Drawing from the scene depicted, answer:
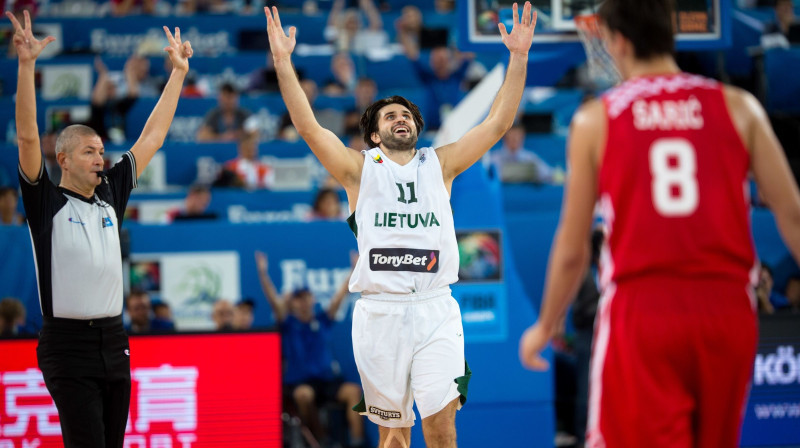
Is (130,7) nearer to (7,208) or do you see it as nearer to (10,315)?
(7,208)

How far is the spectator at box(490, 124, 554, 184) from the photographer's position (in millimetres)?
11531

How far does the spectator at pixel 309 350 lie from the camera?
915cm

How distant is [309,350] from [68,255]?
4502 millimetres

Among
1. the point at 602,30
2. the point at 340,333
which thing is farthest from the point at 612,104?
the point at 340,333

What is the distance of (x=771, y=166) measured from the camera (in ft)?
10.6

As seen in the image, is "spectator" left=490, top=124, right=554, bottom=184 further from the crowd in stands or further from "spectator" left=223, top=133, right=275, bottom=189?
"spectator" left=223, top=133, right=275, bottom=189

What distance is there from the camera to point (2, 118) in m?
13.1

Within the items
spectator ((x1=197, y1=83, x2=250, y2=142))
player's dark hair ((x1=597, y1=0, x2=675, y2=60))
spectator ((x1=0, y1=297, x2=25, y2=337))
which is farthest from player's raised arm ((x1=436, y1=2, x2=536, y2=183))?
spectator ((x1=197, y1=83, x2=250, y2=142))

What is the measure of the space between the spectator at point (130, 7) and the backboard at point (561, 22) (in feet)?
31.6

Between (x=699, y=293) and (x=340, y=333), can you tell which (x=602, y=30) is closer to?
(x=699, y=293)

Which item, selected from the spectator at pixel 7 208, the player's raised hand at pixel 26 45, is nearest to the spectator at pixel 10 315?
the spectator at pixel 7 208

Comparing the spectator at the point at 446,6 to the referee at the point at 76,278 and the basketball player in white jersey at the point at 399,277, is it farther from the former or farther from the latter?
the referee at the point at 76,278

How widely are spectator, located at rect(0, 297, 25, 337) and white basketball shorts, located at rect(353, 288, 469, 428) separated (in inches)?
175

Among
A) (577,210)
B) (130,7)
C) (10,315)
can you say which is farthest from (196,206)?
(577,210)
